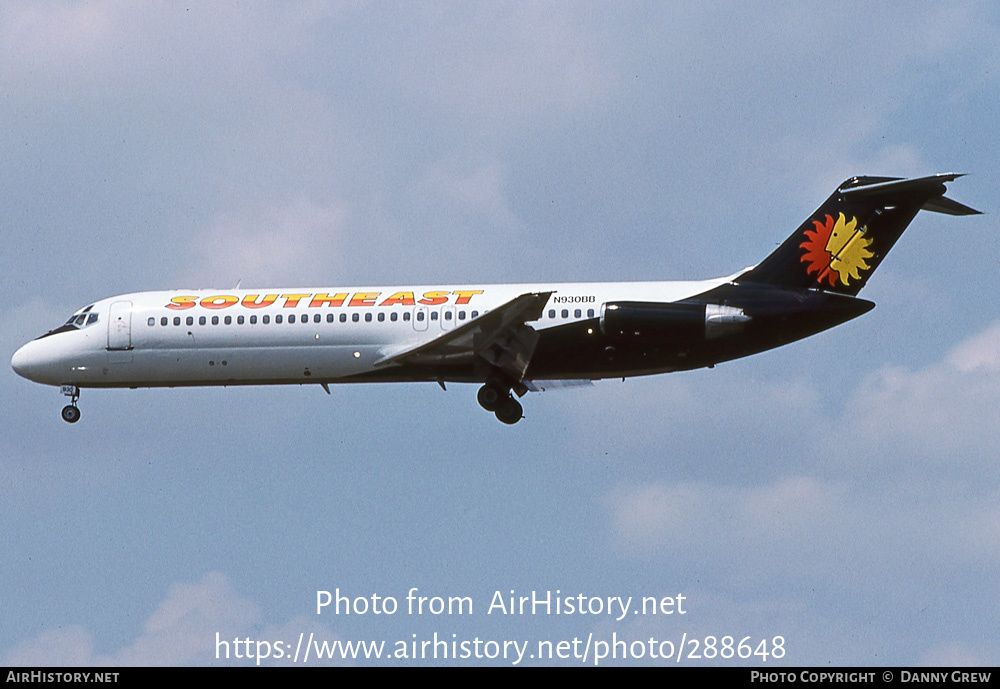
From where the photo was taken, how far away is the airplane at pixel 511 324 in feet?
132

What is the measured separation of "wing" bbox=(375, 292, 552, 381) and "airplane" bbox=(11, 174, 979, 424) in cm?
5

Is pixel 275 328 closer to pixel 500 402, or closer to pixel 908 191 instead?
pixel 500 402

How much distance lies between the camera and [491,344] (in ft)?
134

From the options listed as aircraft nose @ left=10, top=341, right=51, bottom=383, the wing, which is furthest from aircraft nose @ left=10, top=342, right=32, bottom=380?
the wing

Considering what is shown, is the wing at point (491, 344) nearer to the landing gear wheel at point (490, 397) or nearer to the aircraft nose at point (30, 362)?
the landing gear wheel at point (490, 397)

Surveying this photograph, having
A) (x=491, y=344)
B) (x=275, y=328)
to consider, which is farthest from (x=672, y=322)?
(x=275, y=328)

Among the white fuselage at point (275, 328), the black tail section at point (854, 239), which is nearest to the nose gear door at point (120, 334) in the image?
the white fuselage at point (275, 328)

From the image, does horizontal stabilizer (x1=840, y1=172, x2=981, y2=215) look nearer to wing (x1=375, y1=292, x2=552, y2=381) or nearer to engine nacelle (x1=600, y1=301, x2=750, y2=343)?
engine nacelle (x1=600, y1=301, x2=750, y2=343)

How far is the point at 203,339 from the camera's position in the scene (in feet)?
140

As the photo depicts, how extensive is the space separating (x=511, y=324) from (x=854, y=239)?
9456 mm

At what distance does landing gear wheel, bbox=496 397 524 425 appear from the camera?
42.1 metres

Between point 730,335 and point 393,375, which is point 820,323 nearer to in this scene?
point 730,335

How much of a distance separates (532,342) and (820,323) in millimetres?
7568
